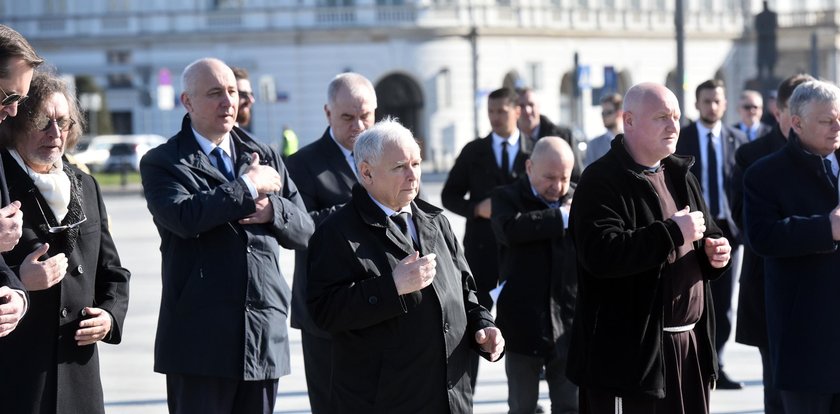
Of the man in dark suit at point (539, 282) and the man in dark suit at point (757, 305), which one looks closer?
the man in dark suit at point (757, 305)

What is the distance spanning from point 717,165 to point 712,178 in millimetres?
121

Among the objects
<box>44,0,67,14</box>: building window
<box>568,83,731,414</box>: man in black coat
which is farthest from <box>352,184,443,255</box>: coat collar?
<box>44,0,67,14</box>: building window

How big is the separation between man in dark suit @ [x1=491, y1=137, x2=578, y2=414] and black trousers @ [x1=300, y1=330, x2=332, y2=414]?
155cm

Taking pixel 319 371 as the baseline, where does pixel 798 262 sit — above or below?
above

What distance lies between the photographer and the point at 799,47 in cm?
6694

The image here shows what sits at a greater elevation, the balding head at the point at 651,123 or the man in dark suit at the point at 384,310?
the balding head at the point at 651,123

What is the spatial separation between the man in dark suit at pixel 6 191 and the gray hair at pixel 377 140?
1.32 m

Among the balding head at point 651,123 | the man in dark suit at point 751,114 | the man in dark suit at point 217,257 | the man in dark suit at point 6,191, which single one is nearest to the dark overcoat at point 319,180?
the man in dark suit at point 217,257

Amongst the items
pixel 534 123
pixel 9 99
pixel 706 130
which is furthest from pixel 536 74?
pixel 9 99

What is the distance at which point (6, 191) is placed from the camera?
18.5ft

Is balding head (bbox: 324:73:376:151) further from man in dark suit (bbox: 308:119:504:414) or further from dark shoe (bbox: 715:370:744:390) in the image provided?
dark shoe (bbox: 715:370:744:390)

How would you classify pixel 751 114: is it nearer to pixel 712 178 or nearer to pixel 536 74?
pixel 712 178

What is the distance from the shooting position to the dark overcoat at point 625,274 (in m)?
6.29

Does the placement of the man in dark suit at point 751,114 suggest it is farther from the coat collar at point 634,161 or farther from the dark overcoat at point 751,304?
the coat collar at point 634,161
